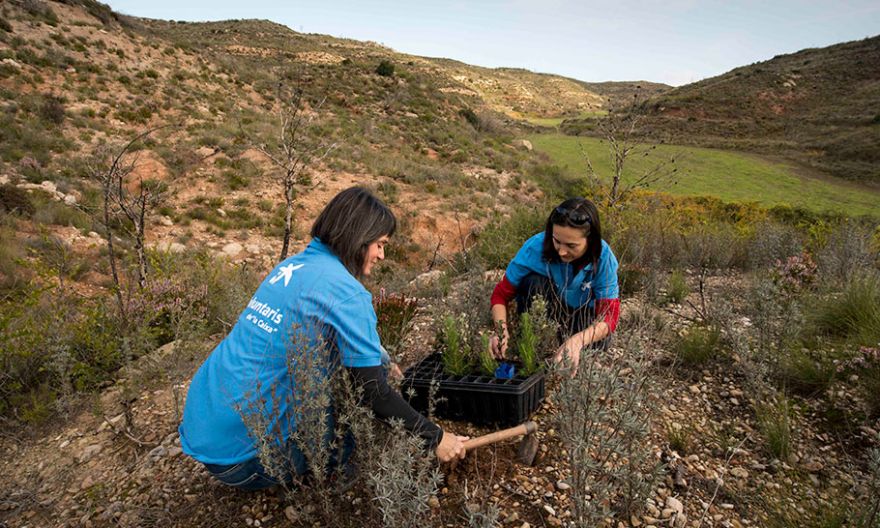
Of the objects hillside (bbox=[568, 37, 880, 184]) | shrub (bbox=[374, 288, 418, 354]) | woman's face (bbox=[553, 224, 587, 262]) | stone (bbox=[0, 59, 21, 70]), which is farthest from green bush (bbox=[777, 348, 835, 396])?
hillside (bbox=[568, 37, 880, 184])

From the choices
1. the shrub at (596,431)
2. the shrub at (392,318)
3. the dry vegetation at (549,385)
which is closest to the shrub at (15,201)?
the dry vegetation at (549,385)

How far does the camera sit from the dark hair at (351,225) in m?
2.15

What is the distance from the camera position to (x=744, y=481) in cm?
220

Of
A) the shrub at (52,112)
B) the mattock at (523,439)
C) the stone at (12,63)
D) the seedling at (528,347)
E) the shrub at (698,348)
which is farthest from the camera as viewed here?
the stone at (12,63)

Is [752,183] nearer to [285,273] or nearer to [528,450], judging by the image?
[528,450]

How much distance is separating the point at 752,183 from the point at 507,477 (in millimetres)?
17704

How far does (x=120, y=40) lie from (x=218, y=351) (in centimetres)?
2287

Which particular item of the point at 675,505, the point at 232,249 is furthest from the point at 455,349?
the point at 232,249

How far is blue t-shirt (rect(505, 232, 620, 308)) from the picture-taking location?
2.91m

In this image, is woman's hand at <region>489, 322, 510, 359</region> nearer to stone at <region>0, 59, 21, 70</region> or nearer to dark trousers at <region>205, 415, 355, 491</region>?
→ dark trousers at <region>205, 415, 355, 491</region>

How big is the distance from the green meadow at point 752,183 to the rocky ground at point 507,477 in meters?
8.63

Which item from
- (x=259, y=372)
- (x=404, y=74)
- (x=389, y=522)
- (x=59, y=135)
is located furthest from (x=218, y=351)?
(x=404, y=74)

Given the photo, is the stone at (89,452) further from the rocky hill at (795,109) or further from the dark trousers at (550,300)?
the rocky hill at (795,109)

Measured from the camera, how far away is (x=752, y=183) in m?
15.9
